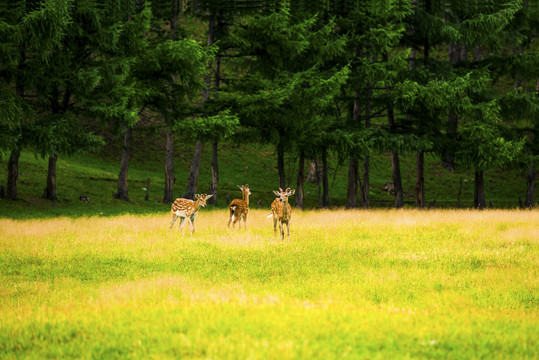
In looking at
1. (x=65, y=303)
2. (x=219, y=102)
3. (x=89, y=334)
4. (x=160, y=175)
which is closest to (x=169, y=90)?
(x=219, y=102)

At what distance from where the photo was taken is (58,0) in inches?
856

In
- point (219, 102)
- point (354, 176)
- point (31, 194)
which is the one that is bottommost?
point (31, 194)

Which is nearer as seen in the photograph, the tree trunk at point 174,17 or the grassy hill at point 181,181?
the grassy hill at point 181,181

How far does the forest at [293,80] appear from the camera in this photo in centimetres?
2534

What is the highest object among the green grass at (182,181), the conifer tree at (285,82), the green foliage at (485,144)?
the conifer tree at (285,82)

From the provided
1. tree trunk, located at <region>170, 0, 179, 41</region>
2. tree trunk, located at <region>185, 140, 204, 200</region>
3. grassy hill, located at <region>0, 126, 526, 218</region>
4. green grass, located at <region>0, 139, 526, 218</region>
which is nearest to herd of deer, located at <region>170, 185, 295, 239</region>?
green grass, located at <region>0, 139, 526, 218</region>

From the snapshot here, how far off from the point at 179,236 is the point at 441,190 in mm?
37992

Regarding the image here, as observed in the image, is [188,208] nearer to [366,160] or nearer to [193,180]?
[193,180]

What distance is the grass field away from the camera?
22.8 feet

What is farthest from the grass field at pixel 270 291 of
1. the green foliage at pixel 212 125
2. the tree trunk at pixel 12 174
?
the tree trunk at pixel 12 174

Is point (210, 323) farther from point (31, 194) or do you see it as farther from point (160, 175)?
point (160, 175)

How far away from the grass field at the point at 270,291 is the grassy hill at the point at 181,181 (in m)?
9.78

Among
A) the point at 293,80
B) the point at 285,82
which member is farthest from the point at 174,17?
the point at 293,80

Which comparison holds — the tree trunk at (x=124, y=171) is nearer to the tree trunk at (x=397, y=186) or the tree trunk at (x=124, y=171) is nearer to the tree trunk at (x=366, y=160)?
the tree trunk at (x=366, y=160)
